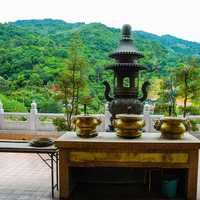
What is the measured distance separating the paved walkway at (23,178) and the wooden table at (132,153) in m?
0.64

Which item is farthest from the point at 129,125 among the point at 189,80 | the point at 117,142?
the point at 189,80

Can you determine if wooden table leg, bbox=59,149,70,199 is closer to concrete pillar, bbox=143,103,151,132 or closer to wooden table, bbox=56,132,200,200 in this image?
wooden table, bbox=56,132,200,200

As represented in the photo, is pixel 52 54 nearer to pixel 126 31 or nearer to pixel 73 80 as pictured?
pixel 73 80

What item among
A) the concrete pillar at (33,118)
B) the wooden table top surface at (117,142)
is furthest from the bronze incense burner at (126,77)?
the concrete pillar at (33,118)

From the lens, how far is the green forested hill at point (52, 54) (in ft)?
33.0

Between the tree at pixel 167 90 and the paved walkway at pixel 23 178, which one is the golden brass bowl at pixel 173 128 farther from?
the tree at pixel 167 90

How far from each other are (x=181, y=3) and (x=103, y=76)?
10.9ft

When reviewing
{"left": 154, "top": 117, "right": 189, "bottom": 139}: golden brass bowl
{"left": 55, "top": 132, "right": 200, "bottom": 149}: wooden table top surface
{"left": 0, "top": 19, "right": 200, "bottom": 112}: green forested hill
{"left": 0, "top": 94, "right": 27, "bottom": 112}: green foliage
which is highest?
{"left": 0, "top": 19, "right": 200, "bottom": 112}: green forested hill

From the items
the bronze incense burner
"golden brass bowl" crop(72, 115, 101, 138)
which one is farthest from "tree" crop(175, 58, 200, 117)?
"golden brass bowl" crop(72, 115, 101, 138)

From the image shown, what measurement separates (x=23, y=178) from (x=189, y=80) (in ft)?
15.4

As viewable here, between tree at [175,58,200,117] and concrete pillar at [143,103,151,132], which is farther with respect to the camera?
concrete pillar at [143,103,151,132]

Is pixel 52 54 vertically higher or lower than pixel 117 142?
higher

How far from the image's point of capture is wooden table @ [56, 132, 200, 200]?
3.09m

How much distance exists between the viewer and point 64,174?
128 inches
